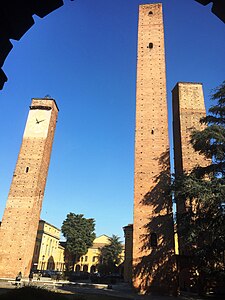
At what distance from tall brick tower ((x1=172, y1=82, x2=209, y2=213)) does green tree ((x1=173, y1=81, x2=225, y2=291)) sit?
273 inches

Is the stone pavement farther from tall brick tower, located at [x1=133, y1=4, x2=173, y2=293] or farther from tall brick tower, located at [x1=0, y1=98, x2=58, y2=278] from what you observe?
tall brick tower, located at [x1=0, y1=98, x2=58, y2=278]

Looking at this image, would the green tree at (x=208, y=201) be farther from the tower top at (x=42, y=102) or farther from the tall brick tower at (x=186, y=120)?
the tower top at (x=42, y=102)

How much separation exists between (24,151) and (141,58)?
12901 millimetres

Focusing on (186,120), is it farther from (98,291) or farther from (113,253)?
(113,253)

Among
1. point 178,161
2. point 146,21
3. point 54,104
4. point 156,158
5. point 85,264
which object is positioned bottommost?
point 85,264

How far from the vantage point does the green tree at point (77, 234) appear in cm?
3998

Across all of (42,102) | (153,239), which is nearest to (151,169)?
(153,239)

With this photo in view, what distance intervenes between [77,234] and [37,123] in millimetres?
23240

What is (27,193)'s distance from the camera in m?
20.8

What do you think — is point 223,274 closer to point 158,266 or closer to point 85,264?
point 158,266

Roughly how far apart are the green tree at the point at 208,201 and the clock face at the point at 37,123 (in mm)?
14230

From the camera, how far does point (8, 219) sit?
20125mm

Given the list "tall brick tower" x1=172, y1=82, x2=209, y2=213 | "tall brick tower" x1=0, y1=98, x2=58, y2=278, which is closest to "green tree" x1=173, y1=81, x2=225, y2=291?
"tall brick tower" x1=172, y1=82, x2=209, y2=213

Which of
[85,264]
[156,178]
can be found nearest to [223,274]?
[156,178]
